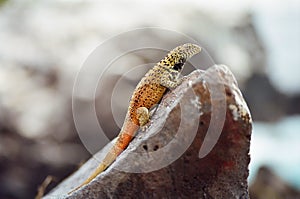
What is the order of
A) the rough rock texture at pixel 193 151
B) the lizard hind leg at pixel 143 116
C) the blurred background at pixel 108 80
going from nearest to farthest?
1. the rough rock texture at pixel 193 151
2. the lizard hind leg at pixel 143 116
3. the blurred background at pixel 108 80

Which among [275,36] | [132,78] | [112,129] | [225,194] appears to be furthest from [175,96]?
[275,36]

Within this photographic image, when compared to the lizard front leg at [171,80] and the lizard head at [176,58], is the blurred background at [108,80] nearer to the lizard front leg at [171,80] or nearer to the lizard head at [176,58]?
the lizard head at [176,58]

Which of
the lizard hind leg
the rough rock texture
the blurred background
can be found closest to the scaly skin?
the lizard hind leg

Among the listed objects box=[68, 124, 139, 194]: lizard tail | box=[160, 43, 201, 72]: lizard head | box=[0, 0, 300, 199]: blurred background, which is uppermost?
box=[160, 43, 201, 72]: lizard head

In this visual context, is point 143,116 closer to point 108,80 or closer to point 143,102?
point 143,102

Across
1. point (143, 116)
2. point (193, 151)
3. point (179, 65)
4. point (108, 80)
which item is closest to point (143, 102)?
point (143, 116)

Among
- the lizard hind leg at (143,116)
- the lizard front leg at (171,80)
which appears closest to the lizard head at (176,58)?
the lizard front leg at (171,80)

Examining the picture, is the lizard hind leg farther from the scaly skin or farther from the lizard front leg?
the lizard front leg
